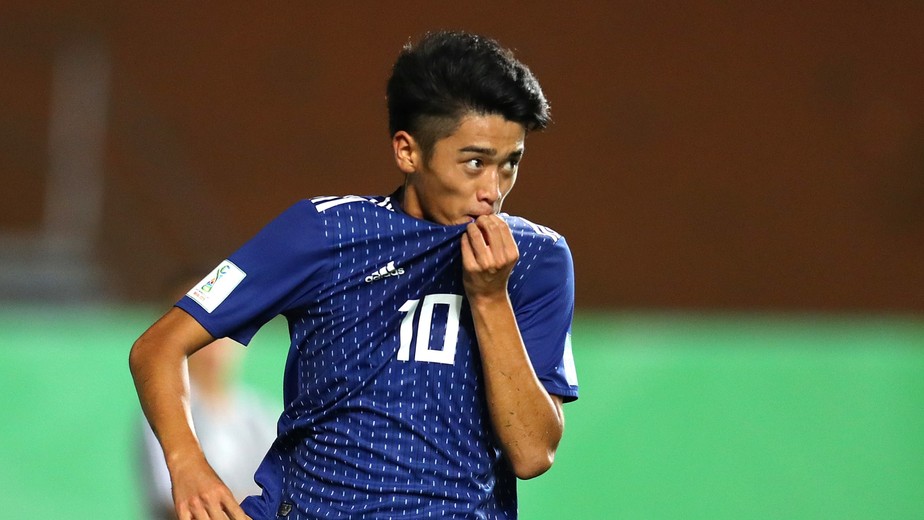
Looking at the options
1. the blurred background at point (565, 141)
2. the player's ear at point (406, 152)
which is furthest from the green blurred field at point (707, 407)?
the player's ear at point (406, 152)

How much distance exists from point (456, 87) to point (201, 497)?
721 mm

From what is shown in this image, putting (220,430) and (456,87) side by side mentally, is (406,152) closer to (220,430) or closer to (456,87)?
(456,87)

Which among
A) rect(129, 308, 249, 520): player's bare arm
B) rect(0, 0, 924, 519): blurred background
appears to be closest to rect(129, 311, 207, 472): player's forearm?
rect(129, 308, 249, 520): player's bare arm

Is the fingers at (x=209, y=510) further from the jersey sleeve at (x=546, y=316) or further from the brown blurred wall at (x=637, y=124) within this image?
the brown blurred wall at (x=637, y=124)

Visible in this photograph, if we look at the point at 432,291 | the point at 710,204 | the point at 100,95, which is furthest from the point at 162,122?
the point at 432,291

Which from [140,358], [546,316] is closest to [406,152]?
[546,316]

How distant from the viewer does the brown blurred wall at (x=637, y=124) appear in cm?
619

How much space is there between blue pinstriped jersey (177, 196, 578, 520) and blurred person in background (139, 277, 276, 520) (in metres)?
1.05

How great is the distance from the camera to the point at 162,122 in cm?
605

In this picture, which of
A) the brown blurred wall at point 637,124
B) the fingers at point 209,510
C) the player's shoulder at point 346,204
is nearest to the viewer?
the fingers at point 209,510

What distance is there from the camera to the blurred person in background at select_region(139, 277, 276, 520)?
117 inches

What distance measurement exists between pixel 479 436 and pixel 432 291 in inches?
9.1

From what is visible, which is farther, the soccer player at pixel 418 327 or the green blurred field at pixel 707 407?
the green blurred field at pixel 707 407

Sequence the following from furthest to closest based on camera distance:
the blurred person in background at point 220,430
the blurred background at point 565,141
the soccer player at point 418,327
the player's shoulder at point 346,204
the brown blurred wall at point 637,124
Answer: the brown blurred wall at point 637,124 → the blurred background at point 565,141 → the blurred person in background at point 220,430 → the player's shoulder at point 346,204 → the soccer player at point 418,327
